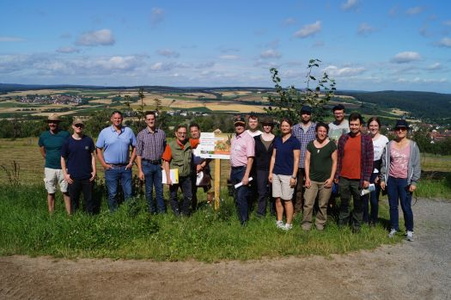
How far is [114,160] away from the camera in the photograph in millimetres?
6641

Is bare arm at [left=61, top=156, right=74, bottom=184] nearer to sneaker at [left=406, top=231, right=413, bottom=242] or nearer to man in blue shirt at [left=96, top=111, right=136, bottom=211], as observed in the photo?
man in blue shirt at [left=96, top=111, right=136, bottom=211]

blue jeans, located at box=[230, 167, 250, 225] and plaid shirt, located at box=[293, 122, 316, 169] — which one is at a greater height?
plaid shirt, located at box=[293, 122, 316, 169]

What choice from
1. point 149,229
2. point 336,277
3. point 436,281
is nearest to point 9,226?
point 149,229

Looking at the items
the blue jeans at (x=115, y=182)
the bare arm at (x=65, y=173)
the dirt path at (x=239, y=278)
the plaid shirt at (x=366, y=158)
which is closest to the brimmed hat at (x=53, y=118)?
the bare arm at (x=65, y=173)

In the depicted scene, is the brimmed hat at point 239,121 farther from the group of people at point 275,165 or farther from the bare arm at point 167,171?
the bare arm at point 167,171

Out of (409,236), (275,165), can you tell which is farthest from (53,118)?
(409,236)

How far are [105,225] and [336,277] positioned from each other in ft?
11.0

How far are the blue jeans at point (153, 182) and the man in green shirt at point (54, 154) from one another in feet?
4.56

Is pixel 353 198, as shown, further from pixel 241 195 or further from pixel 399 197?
pixel 241 195

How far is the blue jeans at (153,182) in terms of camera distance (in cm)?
674

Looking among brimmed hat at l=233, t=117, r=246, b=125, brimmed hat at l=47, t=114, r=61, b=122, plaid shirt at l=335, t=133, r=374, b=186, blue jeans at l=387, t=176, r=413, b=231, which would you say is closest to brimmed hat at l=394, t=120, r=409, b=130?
plaid shirt at l=335, t=133, r=374, b=186

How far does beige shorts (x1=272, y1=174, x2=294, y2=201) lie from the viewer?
20.6ft

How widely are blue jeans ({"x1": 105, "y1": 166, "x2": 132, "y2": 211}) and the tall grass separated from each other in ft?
1.37

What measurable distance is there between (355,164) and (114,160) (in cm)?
393
